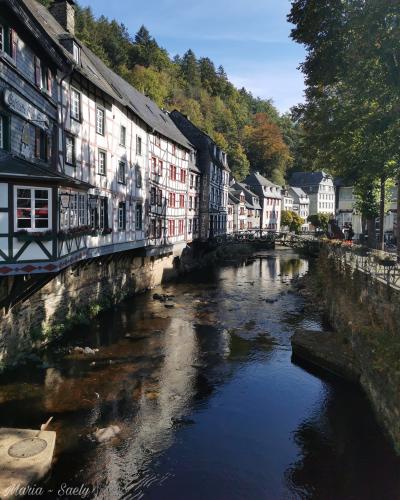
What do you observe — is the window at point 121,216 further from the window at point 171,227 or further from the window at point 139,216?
the window at point 171,227

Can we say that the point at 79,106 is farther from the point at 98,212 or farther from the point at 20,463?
the point at 20,463

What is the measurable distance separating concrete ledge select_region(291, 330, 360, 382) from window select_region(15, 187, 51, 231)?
38.1 ft

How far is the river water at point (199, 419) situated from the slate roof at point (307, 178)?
87.2 meters

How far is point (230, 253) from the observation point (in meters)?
58.0

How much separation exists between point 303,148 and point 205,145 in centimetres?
2021

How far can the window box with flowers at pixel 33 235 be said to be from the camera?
1257 centimetres

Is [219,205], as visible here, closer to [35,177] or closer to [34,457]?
[35,177]

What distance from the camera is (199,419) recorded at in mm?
13211

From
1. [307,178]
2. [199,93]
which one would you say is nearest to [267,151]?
[307,178]

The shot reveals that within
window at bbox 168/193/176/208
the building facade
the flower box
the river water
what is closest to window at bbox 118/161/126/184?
the river water

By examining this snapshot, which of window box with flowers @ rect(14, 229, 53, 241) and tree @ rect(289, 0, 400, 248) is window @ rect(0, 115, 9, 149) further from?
tree @ rect(289, 0, 400, 248)

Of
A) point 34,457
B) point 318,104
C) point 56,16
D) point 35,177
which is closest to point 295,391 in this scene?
point 34,457

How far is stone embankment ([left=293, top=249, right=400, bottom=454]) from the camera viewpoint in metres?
11.6

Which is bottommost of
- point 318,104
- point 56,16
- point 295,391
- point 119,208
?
point 295,391
